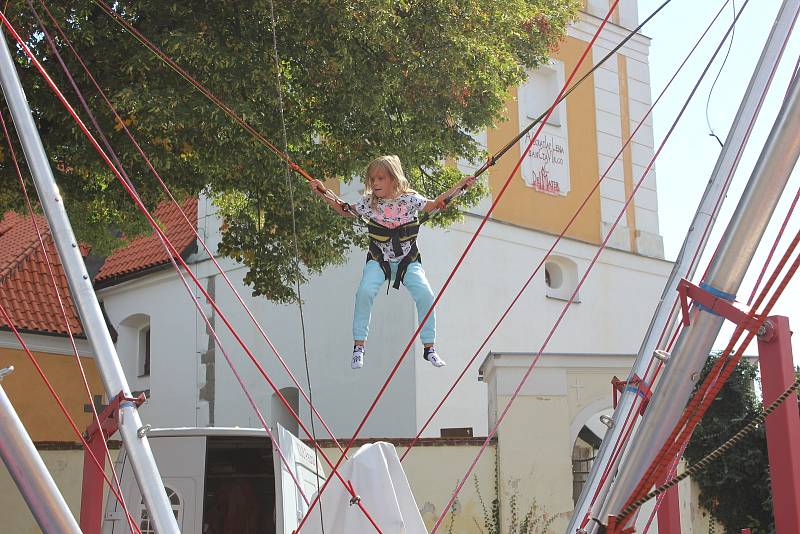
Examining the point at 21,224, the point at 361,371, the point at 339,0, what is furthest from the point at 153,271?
the point at 339,0

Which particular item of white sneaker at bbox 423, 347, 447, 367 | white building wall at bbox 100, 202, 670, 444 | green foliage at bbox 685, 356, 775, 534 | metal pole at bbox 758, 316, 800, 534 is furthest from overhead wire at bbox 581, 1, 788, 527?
white building wall at bbox 100, 202, 670, 444

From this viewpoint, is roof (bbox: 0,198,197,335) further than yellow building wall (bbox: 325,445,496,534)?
Yes

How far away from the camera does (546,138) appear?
80.3 feet

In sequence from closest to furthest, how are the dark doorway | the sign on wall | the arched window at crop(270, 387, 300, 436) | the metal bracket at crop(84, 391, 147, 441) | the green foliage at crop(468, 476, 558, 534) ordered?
the metal bracket at crop(84, 391, 147, 441)
the dark doorway
the green foliage at crop(468, 476, 558, 534)
the arched window at crop(270, 387, 300, 436)
the sign on wall

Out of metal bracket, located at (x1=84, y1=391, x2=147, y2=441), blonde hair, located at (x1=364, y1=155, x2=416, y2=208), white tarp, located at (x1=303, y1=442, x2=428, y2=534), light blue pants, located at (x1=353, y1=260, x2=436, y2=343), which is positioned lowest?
white tarp, located at (x1=303, y1=442, x2=428, y2=534)

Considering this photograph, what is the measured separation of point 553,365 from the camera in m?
15.1

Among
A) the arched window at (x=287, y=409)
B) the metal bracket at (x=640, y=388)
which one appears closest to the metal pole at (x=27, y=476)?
the metal bracket at (x=640, y=388)

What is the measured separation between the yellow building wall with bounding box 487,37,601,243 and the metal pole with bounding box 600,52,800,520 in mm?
17243

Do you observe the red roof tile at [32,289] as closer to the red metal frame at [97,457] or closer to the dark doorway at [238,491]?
the dark doorway at [238,491]

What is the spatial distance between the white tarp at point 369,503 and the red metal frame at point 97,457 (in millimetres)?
1265

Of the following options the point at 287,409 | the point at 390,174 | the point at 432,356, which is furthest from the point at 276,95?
the point at 287,409

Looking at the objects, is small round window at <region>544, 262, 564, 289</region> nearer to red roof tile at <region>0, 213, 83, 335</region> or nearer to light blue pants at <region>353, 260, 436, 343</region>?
red roof tile at <region>0, 213, 83, 335</region>

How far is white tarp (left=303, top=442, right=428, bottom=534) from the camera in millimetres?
6648

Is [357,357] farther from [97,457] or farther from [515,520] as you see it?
[515,520]
